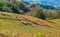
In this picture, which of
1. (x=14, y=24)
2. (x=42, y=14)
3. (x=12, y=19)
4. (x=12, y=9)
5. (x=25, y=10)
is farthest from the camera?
(x=25, y=10)

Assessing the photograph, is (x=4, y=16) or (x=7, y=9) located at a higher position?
(x=4, y=16)

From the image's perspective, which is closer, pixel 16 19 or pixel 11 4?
pixel 16 19

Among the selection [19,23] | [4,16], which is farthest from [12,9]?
[19,23]

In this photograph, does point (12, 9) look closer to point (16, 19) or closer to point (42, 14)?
point (42, 14)

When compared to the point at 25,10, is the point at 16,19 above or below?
above

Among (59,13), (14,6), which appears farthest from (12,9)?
(59,13)

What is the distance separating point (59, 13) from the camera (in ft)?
250

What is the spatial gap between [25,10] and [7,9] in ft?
68.0

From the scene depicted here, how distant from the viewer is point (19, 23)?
106ft

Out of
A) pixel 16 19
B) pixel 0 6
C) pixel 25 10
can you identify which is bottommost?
pixel 25 10

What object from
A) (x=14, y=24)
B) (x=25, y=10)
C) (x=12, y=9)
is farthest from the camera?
(x=25, y=10)

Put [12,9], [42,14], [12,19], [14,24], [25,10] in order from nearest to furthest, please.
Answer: [14,24], [12,19], [42,14], [12,9], [25,10]

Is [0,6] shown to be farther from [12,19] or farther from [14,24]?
[14,24]

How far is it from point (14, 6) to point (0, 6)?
33.6 feet
